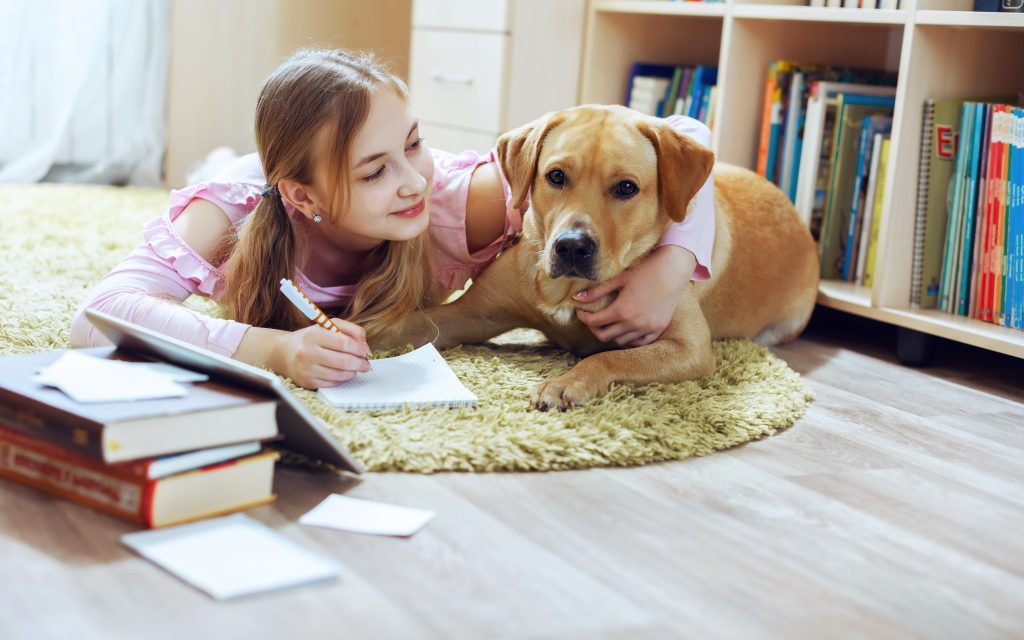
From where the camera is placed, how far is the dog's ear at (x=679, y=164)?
1.95 meters

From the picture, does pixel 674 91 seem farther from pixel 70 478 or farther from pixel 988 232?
pixel 70 478

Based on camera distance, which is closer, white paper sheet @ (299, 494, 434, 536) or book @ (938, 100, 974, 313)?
white paper sheet @ (299, 494, 434, 536)

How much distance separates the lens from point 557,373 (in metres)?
1.99

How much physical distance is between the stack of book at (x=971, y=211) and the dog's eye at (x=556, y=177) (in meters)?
0.93

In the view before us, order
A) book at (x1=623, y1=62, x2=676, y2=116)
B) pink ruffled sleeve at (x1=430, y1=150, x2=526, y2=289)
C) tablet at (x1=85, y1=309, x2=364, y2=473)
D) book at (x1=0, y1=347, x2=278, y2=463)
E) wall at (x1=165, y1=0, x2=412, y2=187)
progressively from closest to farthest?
book at (x1=0, y1=347, x2=278, y2=463), tablet at (x1=85, y1=309, x2=364, y2=473), pink ruffled sleeve at (x1=430, y1=150, x2=526, y2=289), book at (x1=623, y1=62, x2=676, y2=116), wall at (x1=165, y1=0, x2=412, y2=187)

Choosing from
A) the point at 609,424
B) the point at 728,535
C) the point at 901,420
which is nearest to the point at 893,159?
the point at 901,420

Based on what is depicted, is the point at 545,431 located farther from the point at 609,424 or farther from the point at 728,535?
the point at 728,535

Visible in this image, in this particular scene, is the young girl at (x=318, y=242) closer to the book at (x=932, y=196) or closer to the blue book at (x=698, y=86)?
the book at (x=932, y=196)

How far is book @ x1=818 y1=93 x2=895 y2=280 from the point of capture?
109 inches

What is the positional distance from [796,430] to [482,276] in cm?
68

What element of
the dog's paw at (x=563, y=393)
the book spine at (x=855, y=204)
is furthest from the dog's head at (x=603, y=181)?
the book spine at (x=855, y=204)

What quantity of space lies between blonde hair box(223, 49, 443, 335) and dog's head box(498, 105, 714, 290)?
28 cm

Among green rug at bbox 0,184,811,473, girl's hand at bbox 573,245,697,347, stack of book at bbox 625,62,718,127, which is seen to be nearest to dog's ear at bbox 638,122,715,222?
girl's hand at bbox 573,245,697,347

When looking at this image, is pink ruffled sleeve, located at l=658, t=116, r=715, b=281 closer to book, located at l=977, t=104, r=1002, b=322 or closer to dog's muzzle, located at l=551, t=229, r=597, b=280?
dog's muzzle, located at l=551, t=229, r=597, b=280
